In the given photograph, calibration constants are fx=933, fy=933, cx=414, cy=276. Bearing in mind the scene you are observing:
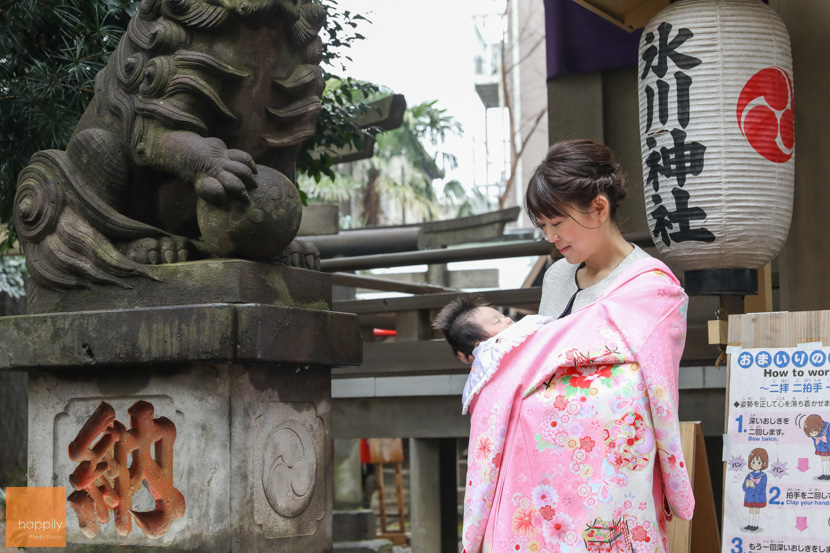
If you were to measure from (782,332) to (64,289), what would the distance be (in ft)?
9.97

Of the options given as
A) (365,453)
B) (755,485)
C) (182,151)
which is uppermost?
(182,151)

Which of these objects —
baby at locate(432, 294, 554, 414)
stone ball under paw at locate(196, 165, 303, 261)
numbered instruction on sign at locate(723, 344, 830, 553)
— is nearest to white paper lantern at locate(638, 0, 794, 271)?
numbered instruction on sign at locate(723, 344, 830, 553)

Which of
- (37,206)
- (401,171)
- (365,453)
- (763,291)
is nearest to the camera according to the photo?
(37,206)

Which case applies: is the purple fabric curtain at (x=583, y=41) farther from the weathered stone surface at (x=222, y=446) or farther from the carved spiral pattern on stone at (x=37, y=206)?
the carved spiral pattern on stone at (x=37, y=206)

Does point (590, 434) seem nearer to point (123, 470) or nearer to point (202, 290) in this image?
point (202, 290)

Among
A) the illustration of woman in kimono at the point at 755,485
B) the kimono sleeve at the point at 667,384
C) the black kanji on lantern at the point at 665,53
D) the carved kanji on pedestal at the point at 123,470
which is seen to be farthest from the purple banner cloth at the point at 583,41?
the carved kanji on pedestal at the point at 123,470

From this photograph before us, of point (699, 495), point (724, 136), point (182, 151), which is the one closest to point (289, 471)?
point (182, 151)

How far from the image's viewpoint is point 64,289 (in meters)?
3.87

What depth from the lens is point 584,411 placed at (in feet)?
9.20

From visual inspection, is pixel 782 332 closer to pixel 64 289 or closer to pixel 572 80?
pixel 64 289

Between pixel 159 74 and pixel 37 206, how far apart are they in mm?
786

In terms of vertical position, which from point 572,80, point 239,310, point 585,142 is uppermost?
point 572,80

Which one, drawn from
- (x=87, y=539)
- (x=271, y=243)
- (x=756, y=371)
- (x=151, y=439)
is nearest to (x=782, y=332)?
(x=756, y=371)

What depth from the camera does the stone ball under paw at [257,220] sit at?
11.6ft
